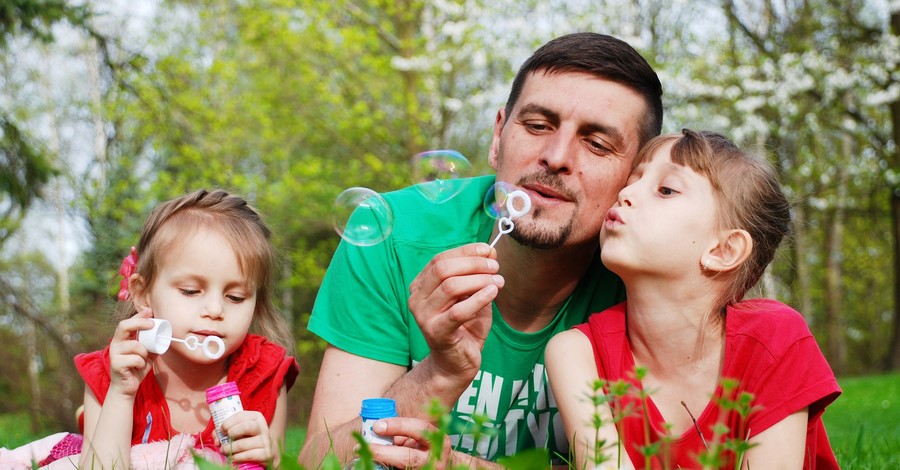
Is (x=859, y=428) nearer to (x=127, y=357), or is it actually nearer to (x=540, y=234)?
(x=540, y=234)

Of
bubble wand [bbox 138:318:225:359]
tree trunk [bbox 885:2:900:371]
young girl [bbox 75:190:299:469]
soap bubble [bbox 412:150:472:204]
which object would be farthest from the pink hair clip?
tree trunk [bbox 885:2:900:371]

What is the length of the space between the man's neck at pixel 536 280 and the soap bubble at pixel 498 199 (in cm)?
13

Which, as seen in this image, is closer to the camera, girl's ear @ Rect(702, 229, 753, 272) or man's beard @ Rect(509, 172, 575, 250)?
girl's ear @ Rect(702, 229, 753, 272)

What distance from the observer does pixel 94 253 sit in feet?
46.1

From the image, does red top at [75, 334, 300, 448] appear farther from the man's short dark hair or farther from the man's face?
the man's short dark hair

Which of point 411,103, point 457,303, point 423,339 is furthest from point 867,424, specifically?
point 411,103

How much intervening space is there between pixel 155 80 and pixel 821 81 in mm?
9048

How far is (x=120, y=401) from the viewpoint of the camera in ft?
7.39

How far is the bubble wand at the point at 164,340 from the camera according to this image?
7.34 ft

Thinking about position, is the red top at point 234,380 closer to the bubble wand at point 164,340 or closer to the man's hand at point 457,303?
the bubble wand at point 164,340

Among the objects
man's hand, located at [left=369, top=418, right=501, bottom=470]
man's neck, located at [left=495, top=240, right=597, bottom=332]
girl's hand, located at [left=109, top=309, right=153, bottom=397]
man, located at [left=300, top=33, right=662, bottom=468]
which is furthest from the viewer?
man's neck, located at [left=495, top=240, right=597, bottom=332]

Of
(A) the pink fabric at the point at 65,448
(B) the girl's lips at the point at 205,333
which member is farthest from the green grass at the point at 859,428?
(A) the pink fabric at the point at 65,448

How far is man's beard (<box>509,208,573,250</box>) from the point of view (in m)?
2.51

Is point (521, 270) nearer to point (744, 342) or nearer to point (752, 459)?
point (744, 342)
